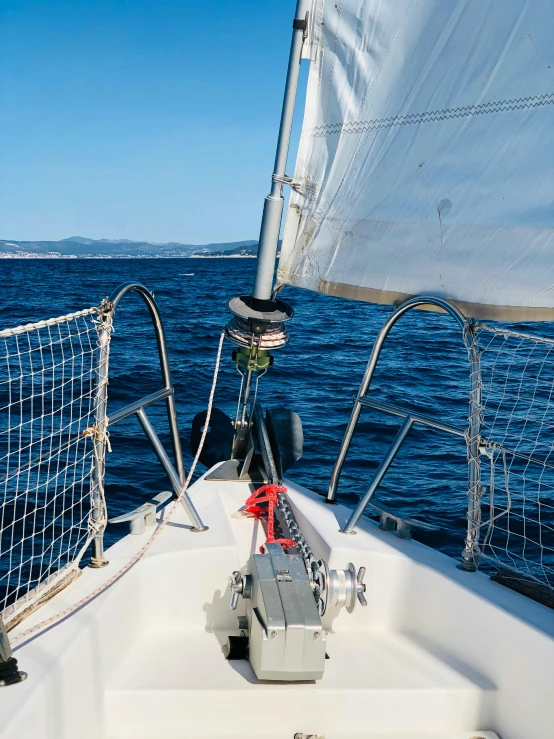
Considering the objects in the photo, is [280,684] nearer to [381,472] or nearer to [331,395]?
[381,472]

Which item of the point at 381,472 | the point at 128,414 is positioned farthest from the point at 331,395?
the point at 128,414

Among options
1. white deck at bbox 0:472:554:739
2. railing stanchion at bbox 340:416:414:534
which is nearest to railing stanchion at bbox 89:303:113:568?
white deck at bbox 0:472:554:739

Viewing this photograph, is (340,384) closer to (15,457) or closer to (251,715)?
(15,457)

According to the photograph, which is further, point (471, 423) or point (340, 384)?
point (340, 384)

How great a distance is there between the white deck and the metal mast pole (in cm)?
135

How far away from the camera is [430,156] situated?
3334 mm

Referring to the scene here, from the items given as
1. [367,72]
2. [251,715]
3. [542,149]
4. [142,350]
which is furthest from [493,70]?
[142,350]

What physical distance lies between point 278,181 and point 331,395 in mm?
8899

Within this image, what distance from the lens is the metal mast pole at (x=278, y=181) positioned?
143 inches

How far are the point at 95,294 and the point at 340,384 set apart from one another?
79.0ft

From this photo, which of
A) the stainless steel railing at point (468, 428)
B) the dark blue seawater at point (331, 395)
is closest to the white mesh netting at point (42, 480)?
the dark blue seawater at point (331, 395)

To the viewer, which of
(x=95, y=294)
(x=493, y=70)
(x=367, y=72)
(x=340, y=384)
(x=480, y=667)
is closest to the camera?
(x=480, y=667)

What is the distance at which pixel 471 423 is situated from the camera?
3102mm

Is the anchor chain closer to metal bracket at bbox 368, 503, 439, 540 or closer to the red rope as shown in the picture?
the red rope
